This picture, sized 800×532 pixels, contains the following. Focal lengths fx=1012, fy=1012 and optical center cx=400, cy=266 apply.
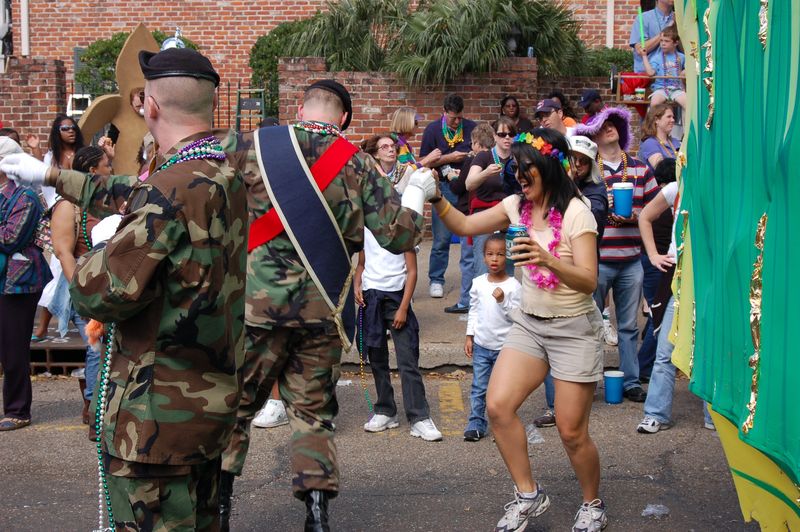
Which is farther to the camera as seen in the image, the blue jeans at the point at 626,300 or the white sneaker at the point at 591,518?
the blue jeans at the point at 626,300

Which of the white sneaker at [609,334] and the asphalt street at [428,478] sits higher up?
the white sneaker at [609,334]

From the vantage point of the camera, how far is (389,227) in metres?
4.81

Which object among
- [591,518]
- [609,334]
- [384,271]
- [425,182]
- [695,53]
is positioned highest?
[695,53]

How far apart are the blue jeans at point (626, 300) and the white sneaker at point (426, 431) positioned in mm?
1795

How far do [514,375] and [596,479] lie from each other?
0.66 m

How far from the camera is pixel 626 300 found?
770cm

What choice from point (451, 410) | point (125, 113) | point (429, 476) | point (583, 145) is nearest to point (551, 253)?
point (583, 145)

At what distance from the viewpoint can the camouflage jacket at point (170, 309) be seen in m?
3.13

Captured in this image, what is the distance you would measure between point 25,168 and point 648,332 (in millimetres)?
5689

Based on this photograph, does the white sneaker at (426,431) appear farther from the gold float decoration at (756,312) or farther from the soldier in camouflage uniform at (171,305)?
the gold float decoration at (756,312)

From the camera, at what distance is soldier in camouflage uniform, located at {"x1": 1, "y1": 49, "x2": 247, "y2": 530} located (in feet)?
10.3

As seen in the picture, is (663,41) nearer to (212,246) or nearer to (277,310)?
(277,310)

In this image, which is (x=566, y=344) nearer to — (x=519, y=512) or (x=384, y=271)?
(x=519, y=512)

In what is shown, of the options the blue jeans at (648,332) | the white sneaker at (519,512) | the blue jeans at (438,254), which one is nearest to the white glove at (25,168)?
the white sneaker at (519,512)
